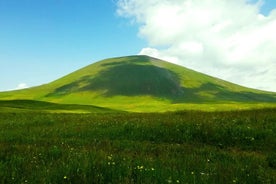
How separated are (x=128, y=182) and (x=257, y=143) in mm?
10196

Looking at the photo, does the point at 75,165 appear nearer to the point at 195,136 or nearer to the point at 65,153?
the point at 65,153

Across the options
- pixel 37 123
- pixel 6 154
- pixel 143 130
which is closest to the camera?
pixel 6 154

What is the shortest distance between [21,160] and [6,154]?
1.25m

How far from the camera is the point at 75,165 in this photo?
28.9 feet

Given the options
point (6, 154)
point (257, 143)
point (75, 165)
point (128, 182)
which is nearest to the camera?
point (128, 182)

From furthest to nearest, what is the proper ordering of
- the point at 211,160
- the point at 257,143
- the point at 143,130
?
the point at 143,130 → the point at 257,143 → the point at 211,160

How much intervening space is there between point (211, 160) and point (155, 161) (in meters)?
2.24

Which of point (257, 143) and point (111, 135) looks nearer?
point (257, 143)

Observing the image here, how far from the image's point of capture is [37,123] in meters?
27.0

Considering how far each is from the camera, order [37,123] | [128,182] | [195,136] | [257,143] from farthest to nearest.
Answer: [37,123]
[195,136]
[257,143]
[128,182]

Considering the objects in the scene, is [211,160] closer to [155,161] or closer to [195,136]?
[155,161]

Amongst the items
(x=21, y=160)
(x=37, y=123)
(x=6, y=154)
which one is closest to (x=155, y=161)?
(x=21, y=160)

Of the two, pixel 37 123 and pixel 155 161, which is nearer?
pixel 155 161

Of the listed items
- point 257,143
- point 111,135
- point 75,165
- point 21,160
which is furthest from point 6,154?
point 257,143
